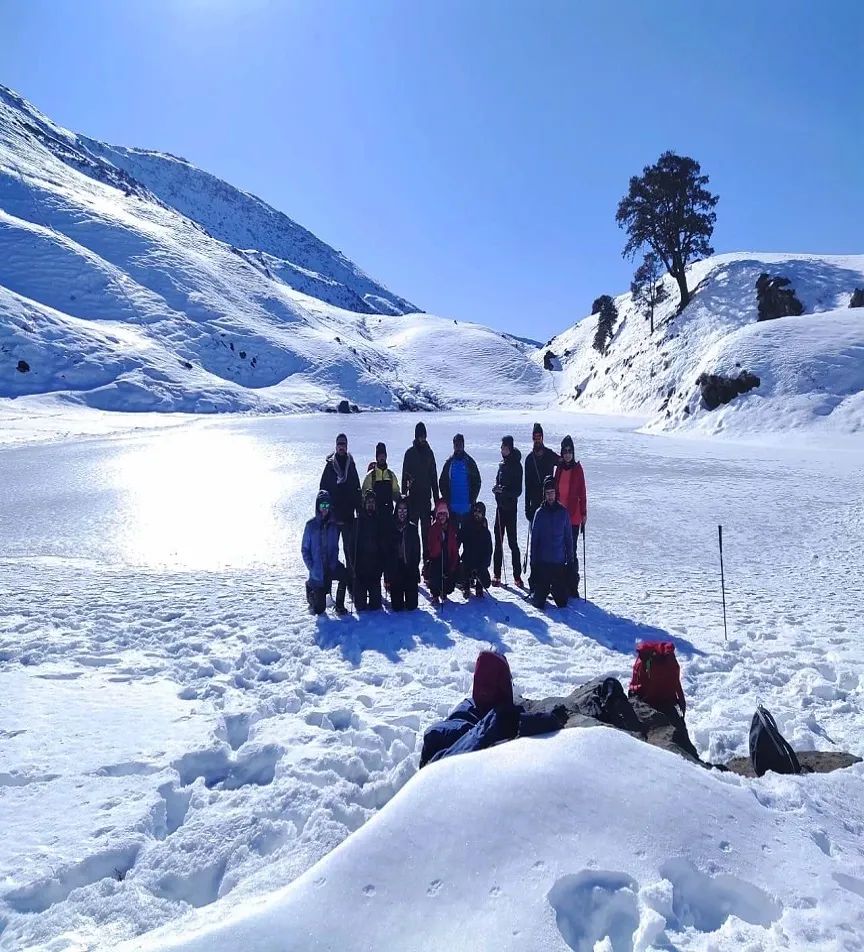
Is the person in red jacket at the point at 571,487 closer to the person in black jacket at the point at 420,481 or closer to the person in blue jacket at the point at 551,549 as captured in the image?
the person in blue jacket at the point at 551,549

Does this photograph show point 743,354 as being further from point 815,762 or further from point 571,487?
point 815,762

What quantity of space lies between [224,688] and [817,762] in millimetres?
4725

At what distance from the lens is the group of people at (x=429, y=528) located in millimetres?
8180

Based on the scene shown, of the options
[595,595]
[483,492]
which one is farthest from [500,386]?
[595,595]

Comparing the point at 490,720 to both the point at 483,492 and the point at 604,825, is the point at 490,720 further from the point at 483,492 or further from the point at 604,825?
the point at 483,492

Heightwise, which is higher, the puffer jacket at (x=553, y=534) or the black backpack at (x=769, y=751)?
the puffer jacket at (x=553, y=534)

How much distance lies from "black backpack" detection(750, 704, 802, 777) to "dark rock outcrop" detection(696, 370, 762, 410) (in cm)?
2709

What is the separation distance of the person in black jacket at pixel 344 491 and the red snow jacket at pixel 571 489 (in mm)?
2757

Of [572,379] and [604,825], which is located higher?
[572,379]

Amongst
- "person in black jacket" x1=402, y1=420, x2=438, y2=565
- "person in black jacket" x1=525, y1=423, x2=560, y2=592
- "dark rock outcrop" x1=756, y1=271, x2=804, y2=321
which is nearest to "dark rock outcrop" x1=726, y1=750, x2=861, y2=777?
"person in black jacket" x1=525, y1=423, x2=560, y2=592

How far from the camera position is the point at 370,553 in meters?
8.20

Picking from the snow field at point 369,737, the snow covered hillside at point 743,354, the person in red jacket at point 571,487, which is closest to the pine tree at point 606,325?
the snow covered hillside at point 743,354

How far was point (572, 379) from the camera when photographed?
73.2m

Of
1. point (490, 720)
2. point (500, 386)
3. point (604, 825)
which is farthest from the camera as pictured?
point (500, 386)
